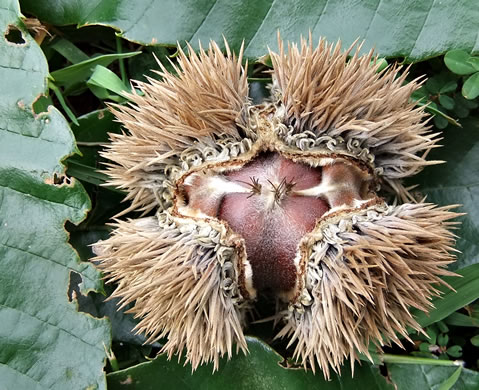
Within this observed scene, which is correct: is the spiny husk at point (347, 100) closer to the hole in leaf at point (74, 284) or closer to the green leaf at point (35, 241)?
the green leaf at point (35, 241)

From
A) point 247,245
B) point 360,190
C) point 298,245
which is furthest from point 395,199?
point 247,245

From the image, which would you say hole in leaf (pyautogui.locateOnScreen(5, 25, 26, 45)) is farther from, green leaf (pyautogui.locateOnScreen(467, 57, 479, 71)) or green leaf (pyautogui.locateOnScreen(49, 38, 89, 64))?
green leaf (pyautogui.locateOnScreen(467, 57, 479, 71))

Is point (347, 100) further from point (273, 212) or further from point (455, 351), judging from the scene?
point (455, 351)

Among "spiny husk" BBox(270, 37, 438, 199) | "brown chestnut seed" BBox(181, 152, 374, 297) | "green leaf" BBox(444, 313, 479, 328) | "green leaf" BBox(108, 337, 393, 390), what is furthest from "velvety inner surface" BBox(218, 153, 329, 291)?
"green leaf" BBox(444, 313, 479, 328)

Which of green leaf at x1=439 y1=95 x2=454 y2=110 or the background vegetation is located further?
green leaf at x1=439 y1=95 x2=454 y2=110

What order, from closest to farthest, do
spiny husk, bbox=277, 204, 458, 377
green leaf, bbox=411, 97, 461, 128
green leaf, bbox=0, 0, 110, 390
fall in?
spiny husk, bbox=277, 204, 458, 377, green leaf, bbox=0, 0, 110, 390, green leaf, bbox=411, 97, 461, 128

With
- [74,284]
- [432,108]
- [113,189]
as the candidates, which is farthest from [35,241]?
[432,108]

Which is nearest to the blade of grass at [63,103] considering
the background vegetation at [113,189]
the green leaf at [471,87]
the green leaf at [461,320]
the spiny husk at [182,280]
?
the background vegetation at [113,189]
